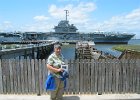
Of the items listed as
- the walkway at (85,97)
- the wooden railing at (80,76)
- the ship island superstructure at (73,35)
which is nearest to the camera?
the walkway at (85,97)

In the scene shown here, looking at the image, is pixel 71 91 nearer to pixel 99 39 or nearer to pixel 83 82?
pixel 83 82

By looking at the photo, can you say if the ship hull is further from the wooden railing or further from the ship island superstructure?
the wooden railing

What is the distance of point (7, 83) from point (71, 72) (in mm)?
2502

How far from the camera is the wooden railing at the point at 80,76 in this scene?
434 inches

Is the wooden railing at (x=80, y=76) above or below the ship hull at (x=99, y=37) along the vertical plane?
above

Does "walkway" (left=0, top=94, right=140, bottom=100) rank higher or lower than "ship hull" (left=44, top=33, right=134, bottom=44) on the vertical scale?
higher

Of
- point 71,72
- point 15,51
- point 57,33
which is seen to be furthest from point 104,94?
point 57,33

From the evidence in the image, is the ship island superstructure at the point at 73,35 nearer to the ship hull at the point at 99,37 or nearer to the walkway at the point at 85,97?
the ship hull at the point at 99,37

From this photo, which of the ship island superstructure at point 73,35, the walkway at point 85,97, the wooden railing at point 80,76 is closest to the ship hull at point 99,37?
the ship island superstructure at point 73,35

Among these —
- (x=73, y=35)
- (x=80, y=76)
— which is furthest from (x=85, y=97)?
(x=73, y=35)

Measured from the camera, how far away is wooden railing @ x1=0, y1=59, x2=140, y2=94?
11.0 metres

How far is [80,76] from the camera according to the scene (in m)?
11.1

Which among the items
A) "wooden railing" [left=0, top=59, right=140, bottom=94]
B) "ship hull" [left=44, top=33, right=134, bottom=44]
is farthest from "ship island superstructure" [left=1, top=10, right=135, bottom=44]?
"wooden railing" [left=0, top=59, right=140, bottom=94]

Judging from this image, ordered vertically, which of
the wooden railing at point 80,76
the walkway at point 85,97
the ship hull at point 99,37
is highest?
the wooden railing at point 80,76
